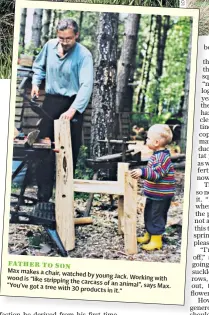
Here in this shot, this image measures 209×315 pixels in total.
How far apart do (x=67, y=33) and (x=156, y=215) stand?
1.92 ft

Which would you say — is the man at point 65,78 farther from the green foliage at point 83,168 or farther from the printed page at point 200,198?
the printed page at point 200,198

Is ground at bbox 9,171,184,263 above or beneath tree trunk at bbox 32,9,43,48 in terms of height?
beneath

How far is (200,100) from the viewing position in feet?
5.31

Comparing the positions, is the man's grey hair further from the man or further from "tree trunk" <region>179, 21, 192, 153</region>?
"tree trunk" <region>179, 21, 192, 153</region>

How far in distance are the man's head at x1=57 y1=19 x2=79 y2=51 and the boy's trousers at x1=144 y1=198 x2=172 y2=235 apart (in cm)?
50

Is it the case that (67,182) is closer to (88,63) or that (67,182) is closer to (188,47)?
(88,63)

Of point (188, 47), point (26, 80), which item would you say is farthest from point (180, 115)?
point (26, 80)

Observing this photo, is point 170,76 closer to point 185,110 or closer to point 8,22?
point 185,110

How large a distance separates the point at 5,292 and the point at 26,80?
62 cm

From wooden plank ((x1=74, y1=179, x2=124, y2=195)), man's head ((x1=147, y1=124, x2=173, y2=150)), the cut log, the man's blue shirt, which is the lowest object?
the cut log

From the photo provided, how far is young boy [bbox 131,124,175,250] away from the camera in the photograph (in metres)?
1.59

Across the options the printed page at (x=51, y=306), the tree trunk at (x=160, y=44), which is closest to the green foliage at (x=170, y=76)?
the tree trunk at (x=160, y=44)

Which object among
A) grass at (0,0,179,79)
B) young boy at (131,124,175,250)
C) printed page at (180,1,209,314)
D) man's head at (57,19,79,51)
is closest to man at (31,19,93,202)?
man's head at (57,19,79,51)

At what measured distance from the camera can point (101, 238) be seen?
1618 millimetres
